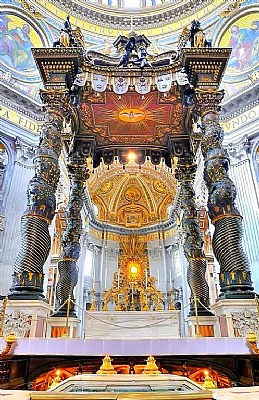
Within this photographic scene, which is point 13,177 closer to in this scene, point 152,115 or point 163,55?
point 152,115

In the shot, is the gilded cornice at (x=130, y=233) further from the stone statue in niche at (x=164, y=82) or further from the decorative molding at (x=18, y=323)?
the decorative molding at (x=18, y=323)

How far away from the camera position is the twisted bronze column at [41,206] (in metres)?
4.30

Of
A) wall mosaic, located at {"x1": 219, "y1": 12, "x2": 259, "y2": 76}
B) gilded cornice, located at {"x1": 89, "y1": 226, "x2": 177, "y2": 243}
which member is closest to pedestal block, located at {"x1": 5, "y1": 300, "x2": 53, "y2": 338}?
wall mosaic, located at {"x1": 219, "y1": 12, "x2": 259, "y2": 76}

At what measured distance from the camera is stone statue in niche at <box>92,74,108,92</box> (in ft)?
20.2

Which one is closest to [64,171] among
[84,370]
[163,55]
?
[163,55]

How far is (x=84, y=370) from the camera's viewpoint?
336 cm

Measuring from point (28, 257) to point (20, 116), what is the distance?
30.4 ft

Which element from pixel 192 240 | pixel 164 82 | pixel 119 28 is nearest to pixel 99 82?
pixel 164 82

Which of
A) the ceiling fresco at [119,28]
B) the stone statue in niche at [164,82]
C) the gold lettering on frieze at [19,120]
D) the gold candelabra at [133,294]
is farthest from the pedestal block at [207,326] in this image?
the gold candelabra at [133,294]

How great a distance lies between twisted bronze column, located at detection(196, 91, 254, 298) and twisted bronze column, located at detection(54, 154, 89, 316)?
3.41 m

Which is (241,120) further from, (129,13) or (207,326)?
(129,13)

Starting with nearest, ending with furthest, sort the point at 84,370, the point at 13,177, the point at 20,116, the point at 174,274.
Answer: the point at 84,370, the point at 13,177, the point at 20,116, the point at 174,274

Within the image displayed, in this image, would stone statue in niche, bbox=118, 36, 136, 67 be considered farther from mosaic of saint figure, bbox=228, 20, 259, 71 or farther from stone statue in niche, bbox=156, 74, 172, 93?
mosaic of saint figure, bbox=228, 20, 259, 71

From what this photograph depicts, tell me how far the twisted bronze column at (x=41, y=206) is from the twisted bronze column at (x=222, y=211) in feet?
8.67
